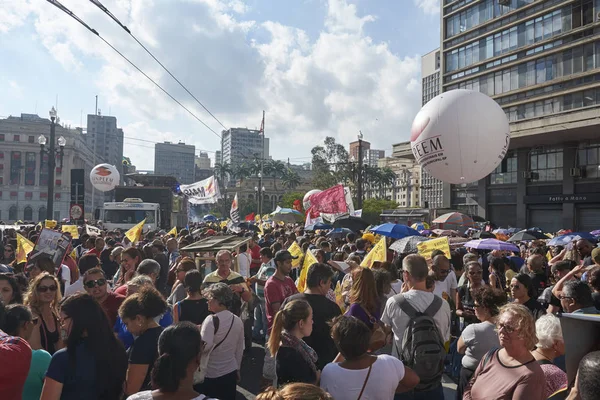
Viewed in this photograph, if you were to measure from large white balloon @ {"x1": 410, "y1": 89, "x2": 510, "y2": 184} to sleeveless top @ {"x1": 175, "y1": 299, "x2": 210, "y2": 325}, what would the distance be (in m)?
9.59

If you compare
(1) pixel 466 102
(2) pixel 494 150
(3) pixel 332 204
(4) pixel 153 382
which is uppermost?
(1) pixel 466 102

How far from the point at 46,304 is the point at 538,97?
41.1m

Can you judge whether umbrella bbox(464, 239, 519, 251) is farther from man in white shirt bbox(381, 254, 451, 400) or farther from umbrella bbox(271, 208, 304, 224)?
umbrella bbox(271, 208, 304, 224)

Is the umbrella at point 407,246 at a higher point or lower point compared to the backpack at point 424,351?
higher

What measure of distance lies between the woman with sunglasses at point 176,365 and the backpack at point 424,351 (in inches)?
73.9

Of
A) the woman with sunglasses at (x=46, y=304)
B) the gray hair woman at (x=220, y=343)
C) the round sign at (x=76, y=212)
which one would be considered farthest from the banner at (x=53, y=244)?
the round sign at (x=76, y=212)

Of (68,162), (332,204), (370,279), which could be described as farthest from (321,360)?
(68,162)

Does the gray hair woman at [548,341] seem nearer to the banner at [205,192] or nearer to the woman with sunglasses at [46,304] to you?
the woman with sunglasses at [46,304]

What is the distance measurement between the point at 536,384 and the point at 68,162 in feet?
349

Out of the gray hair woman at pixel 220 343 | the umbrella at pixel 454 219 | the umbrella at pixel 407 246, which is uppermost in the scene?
the umbrella at pixel 454 219

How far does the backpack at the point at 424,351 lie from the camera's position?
12.8 ft

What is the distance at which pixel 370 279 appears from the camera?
15.4 ft

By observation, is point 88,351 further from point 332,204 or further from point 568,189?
point 568,189

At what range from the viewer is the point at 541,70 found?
126ft
